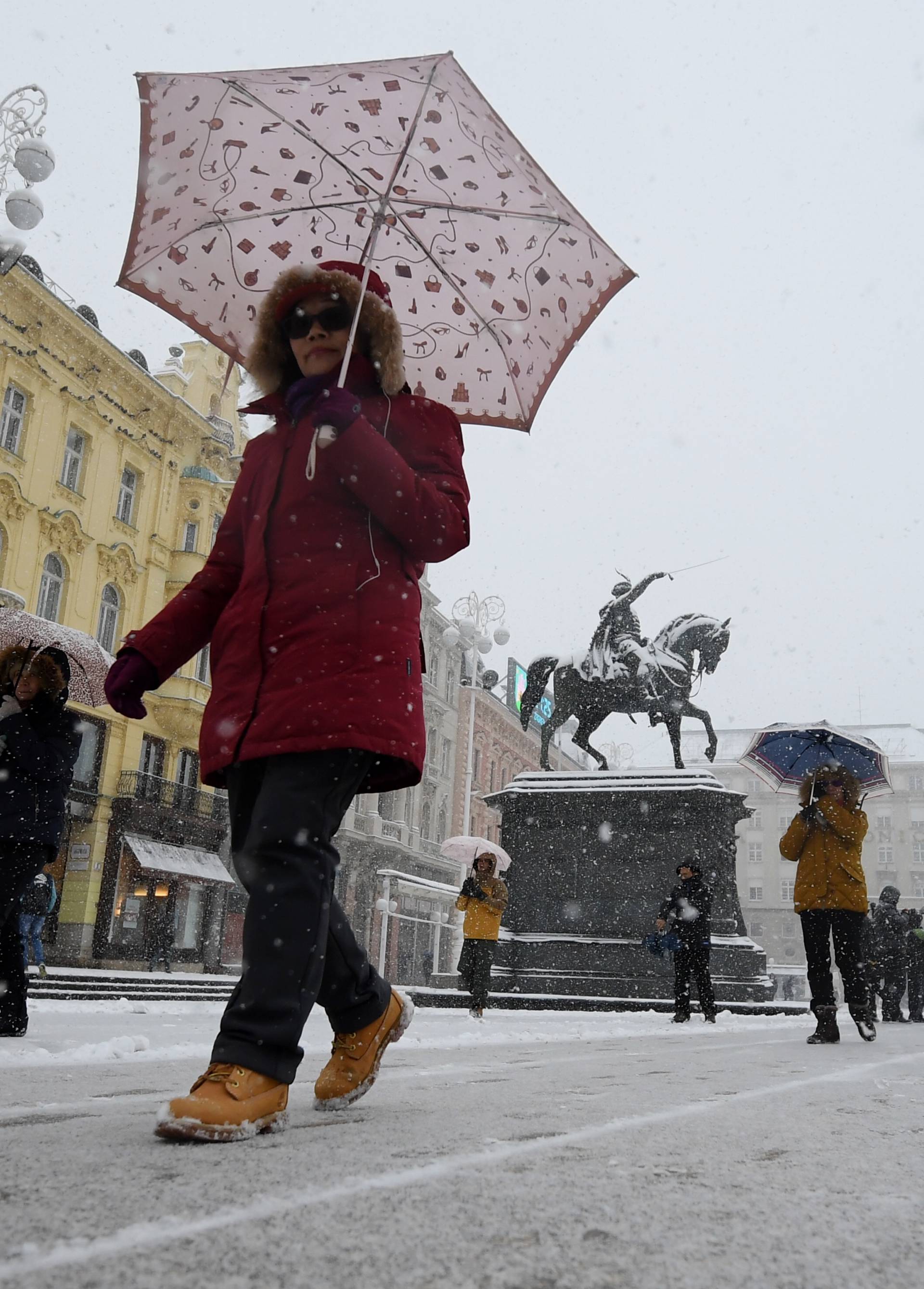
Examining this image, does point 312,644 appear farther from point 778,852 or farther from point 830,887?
point 778,852

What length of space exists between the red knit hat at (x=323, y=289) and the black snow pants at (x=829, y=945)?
483 cm

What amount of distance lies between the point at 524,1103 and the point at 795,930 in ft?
266

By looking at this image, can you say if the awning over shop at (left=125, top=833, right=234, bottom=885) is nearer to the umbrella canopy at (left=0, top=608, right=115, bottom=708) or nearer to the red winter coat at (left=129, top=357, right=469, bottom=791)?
the umbrella canopy at (left=0, top=608, right=115, bottom=708)

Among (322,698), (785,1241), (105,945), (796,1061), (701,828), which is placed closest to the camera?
(785,1241)

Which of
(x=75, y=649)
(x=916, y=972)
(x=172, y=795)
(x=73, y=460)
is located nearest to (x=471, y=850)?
(x=916, y=972)

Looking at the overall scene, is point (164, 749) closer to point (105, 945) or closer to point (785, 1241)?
point (105, 945)

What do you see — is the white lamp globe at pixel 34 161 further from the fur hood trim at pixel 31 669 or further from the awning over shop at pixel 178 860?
the awning over shop at pixel 178 860

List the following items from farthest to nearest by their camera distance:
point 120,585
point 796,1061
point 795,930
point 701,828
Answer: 1. point 795,930
2. point 120,585
3. point 701,828
4. point 796,1061

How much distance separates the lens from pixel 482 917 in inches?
414

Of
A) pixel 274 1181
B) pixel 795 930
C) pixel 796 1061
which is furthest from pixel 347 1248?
pixel 795 930

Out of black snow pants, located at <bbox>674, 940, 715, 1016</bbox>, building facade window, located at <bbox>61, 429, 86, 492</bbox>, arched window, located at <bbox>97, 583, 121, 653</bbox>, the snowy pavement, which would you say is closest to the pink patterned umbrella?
the snowy pavement

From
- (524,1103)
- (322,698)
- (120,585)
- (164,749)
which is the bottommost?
(524,1103)

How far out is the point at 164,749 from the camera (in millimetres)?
29547

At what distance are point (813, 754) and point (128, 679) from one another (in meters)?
8.40
